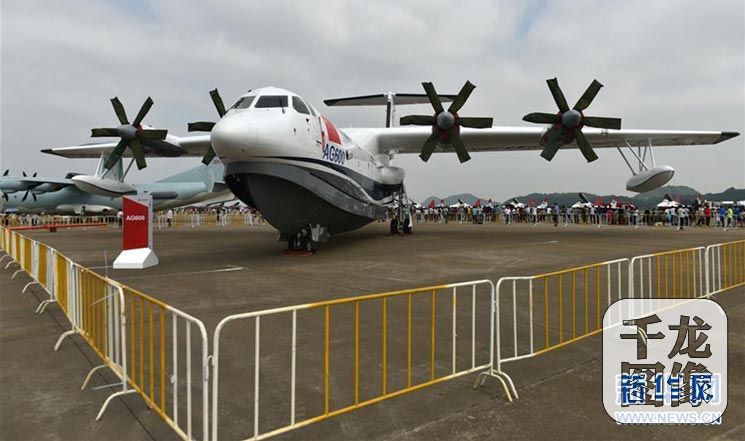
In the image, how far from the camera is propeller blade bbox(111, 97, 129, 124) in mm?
16766

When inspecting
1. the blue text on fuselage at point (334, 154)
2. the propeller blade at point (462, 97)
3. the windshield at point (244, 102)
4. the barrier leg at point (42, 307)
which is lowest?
the barrier leg at point (42, 307)

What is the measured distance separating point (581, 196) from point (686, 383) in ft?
131

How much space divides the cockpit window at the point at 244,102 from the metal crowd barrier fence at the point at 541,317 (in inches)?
295

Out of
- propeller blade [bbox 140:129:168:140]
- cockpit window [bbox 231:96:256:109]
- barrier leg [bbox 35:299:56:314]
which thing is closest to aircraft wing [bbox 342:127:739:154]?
propeller blade [bbox 140:129:168:140]

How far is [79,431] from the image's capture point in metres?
3.11

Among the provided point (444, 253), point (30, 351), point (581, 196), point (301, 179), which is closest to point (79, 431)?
point (30, 351)

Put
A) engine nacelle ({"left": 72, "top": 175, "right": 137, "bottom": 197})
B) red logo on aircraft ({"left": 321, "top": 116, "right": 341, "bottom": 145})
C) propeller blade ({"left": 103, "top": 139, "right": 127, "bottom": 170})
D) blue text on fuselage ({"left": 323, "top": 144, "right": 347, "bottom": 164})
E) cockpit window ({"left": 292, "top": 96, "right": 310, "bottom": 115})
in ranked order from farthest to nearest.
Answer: engine nacelle ({"left": 72, "top": 175, "right": 137, "bottom": 197}) < propeller blade ({"left": 103, "top": 139, "right": 127, "bottom": 170}) < red logo on aircraft ({"left": 321, "top": 116, "right": 341, "bottom": 145}) < blue text on fuselage ({"left": 323, "top": 144, "right": 347, "bottom": 164}) < cockpit window ({"left": 292, "top": 96, "right": 310, "bottom": 115})

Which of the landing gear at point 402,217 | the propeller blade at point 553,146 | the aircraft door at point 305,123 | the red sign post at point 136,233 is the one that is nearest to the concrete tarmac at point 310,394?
the red sign post at point 136,233

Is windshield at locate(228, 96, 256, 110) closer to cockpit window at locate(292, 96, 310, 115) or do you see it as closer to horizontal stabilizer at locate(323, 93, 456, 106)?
cockpit window at locate(292, 96, 310, 115)

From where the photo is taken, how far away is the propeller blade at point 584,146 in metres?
15.8

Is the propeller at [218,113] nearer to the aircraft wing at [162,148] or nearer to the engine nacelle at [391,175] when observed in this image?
the aircraft wing at [162,148]

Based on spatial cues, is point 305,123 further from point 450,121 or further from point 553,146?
point 553,146

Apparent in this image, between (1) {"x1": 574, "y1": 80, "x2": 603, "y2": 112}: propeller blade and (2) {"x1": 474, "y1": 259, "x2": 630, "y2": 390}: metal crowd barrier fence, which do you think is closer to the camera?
(2) {"x1": 474, "y1": 259, "x2": 630, "y2": 390}: metal crowd barrier fence
